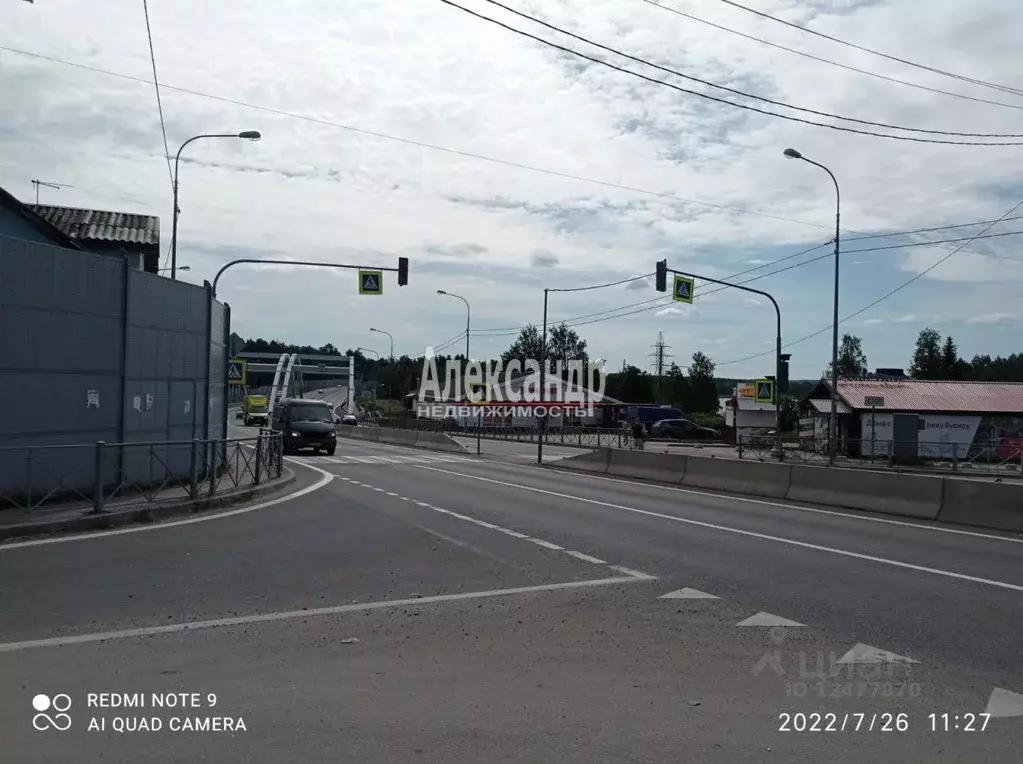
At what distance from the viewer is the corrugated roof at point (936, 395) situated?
158ft

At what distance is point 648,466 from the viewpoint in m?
26.9

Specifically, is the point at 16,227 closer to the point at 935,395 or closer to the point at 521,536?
the point at 521,536

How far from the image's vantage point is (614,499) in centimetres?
2020

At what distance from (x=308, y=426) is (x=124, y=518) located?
76.7ft

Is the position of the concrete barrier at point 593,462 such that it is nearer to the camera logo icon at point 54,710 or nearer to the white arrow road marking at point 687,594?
the white arrow road marking at point 687,594

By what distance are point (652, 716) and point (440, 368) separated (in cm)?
12946

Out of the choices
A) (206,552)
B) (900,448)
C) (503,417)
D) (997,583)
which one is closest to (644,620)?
(997,583)

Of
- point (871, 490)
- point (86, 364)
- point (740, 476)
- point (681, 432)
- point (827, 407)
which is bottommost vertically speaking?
point (681, 432)

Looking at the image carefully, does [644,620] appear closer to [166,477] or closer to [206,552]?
[206,552]

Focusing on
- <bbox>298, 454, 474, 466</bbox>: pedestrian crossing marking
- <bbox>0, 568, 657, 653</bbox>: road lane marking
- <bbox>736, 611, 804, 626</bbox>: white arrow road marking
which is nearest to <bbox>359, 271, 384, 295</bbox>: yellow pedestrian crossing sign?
<bbox>298, 454, 474, 466</bbox>: pedestrian crossing marking

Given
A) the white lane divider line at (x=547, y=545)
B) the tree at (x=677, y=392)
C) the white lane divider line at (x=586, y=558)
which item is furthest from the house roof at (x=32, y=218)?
the tree at (x=677, y=392)

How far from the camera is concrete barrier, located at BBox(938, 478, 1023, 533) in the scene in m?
15.5

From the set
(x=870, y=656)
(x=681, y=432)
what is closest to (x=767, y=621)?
(x=870, y=656)

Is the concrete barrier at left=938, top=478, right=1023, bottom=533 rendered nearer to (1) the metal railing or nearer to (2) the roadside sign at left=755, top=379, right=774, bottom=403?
(1) the metal railing
